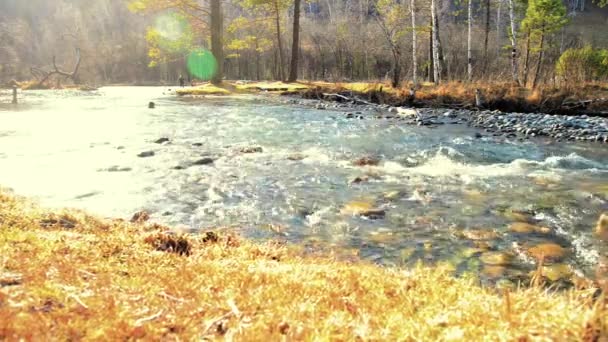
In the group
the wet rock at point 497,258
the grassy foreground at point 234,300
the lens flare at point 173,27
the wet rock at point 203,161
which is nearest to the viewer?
the grassy foreground at point 234,300

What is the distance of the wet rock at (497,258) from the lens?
4754mm

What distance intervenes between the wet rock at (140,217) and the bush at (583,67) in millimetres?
20784

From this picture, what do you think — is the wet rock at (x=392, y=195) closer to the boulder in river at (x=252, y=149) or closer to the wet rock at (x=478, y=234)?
the wet rock at (x=478, y=234)

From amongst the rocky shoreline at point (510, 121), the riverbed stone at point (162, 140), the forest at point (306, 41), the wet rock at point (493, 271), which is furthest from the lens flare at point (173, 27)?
the wet rock at point (493, 271)

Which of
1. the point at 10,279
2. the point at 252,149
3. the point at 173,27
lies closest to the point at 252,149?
the point at 252,149

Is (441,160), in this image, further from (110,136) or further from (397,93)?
(397,93)

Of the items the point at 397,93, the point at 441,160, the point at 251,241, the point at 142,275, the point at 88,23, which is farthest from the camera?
the point at 88,23

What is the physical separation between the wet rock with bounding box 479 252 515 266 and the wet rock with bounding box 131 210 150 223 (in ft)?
13.7

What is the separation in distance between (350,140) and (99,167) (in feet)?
21.5

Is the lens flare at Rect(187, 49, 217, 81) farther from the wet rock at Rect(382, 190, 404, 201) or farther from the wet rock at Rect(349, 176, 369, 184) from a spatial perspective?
the wet rock at Rect(382, 190, 404, 201)

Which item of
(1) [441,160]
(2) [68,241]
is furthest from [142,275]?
(1) [441,160]

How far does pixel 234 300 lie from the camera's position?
9.17ft

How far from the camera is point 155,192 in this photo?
7.53 m

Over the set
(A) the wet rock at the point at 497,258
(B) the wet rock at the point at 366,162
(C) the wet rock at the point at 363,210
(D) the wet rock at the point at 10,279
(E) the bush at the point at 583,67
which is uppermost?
(E) the bush at the point at 583,67
